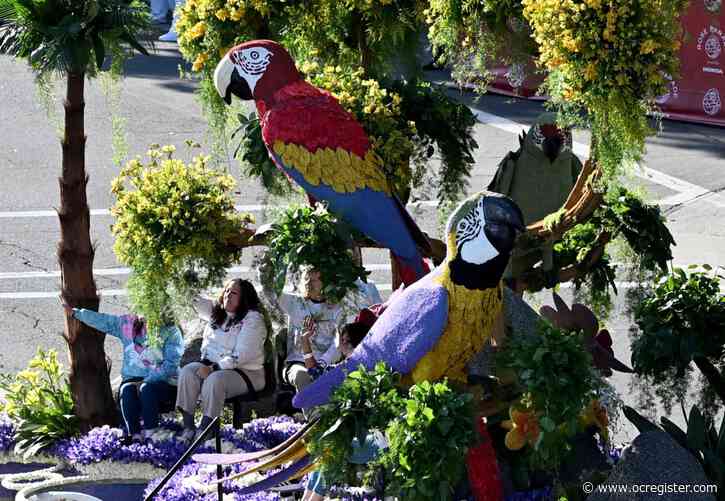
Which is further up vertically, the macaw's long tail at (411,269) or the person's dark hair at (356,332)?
the macaw's long tail at (411,269)

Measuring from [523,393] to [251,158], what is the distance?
2317 mm

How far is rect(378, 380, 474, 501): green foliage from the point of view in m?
5.21

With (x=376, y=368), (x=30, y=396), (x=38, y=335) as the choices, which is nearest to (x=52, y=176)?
(x=38, y=335)

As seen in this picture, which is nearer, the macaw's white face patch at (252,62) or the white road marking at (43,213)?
the macaw's white face patch at (252,62)

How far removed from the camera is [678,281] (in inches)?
263

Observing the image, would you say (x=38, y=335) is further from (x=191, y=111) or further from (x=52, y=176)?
(x=191, y=111)

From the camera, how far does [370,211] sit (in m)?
6.62

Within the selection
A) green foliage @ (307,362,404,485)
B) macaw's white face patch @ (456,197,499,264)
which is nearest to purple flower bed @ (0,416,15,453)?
green foliage @ (307,362,404,485)

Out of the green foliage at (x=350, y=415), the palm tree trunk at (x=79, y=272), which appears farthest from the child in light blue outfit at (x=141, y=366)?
the green foliage at (x=350, y=415)

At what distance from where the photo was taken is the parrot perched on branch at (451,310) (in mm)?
5484

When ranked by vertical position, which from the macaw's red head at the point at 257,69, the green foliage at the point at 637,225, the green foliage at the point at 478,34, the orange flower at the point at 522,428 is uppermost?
the green foliage at the point at 478,34

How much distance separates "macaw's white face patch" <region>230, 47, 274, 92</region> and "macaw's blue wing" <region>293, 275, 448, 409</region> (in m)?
1.62

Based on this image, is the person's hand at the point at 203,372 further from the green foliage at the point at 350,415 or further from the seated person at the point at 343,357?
the green foliage at the point at 350,415

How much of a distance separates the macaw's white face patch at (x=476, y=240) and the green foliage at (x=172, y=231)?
69.9 inches
